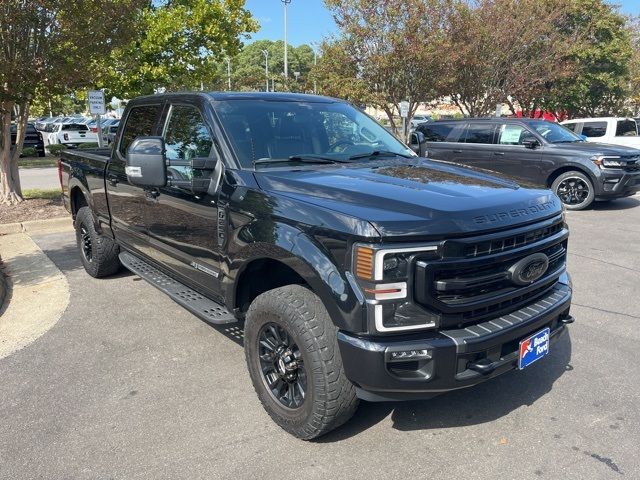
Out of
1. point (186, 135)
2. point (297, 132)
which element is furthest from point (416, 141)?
point (186, 135)

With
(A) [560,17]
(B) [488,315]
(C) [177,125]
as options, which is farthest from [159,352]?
(A) [560,17]

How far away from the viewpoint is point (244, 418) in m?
3.14

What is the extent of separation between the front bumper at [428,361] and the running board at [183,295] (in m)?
1.22

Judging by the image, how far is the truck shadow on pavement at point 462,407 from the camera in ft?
10.1

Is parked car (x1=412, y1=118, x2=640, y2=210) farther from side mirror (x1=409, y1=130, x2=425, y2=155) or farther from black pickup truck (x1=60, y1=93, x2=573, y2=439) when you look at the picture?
black pickup truck (x1=60, y1=93, x2=573, y2=439)

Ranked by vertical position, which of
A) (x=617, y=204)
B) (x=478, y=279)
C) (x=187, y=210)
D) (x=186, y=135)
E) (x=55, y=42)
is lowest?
(x=617, y=204)

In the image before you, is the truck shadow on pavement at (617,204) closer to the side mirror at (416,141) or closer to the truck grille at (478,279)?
the side mirror at (416,141)

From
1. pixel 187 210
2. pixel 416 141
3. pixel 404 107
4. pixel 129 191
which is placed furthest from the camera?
pixel 404 107

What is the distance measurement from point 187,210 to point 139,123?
1.49 metres

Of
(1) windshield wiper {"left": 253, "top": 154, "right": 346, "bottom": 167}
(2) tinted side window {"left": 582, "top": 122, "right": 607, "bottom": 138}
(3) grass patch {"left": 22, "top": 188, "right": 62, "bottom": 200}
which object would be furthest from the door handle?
(2) tinted side window {"left": 582, "top": 122, "right": 607, "bottom": 138}

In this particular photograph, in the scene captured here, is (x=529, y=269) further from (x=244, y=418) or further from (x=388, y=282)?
(x=244, y=418)

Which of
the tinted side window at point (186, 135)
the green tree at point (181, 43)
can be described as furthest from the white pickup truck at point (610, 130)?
the tinted side window at point (186, 135)

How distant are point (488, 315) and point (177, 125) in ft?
8.92

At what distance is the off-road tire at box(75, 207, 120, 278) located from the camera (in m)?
5.60
